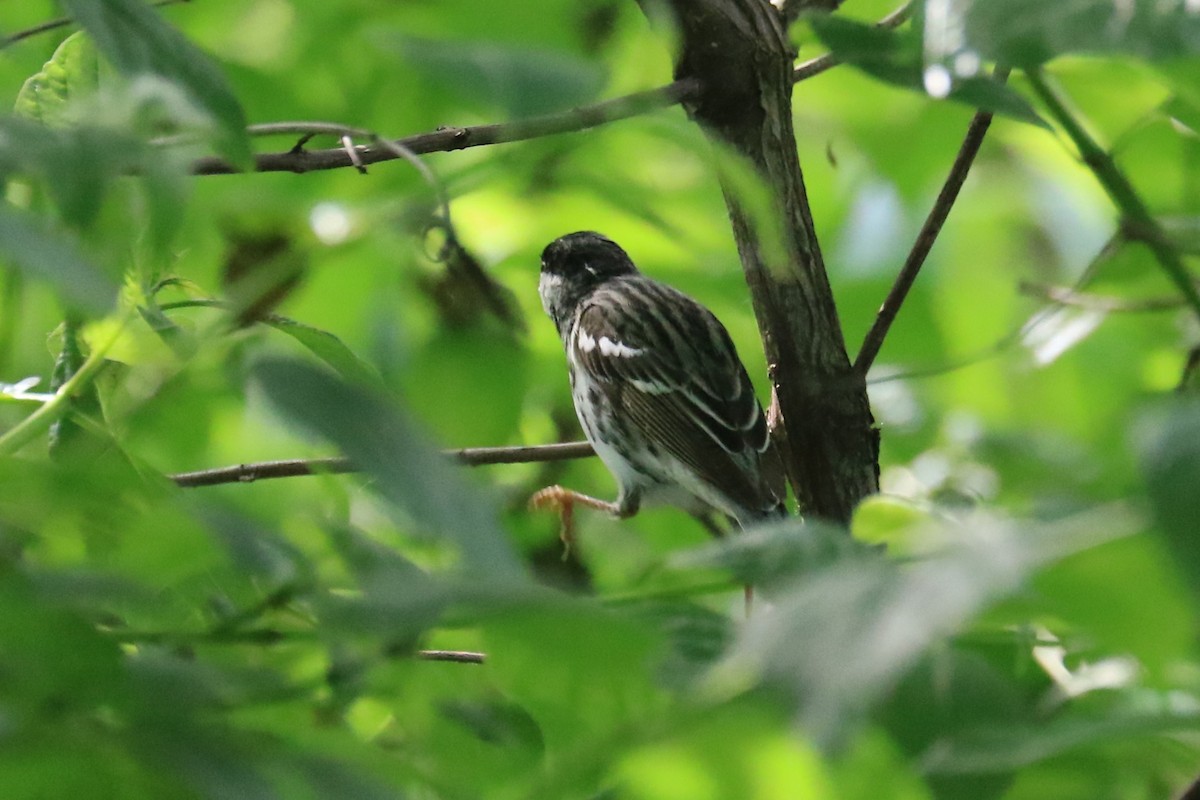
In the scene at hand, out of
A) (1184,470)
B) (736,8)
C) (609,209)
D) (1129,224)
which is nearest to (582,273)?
(609,209)

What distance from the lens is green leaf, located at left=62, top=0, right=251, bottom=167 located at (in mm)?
701

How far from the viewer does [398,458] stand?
545 millimetres

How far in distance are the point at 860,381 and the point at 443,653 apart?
704mm

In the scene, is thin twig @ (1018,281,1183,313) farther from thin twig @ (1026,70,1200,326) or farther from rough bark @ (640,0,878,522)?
thin twig @ (1026,70,1200,326)

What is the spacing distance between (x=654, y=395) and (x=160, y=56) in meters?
2.34

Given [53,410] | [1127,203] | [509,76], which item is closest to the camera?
[509,76]

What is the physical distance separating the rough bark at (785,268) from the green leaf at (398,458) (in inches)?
31.7

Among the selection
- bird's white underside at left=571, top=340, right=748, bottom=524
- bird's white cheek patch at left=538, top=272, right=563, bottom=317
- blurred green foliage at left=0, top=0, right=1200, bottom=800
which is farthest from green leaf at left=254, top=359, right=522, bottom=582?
bird's white cheek patch at left=538, top=272, right=563, bottom=317

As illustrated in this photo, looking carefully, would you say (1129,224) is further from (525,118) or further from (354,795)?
(354,795)

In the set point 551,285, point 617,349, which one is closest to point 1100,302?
point 617,349

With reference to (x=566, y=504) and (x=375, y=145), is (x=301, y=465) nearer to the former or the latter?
(x=375, y=145)

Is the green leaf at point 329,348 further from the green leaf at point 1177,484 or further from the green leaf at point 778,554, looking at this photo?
the green leaf at point 1177,484

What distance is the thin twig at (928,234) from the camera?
1463mm

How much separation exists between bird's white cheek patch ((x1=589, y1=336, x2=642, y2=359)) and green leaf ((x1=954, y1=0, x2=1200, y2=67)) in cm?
242
